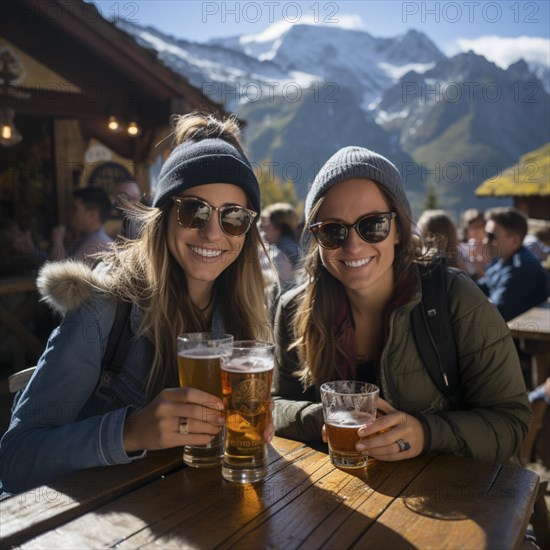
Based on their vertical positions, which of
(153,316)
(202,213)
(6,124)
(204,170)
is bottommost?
(153,316)

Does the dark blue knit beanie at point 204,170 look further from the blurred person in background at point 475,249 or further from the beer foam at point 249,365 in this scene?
the blurred person in background at point 475,249

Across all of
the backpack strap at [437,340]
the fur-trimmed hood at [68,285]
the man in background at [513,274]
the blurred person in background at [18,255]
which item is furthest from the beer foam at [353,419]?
the blurred person in background at [18,255]

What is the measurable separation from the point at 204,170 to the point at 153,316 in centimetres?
55

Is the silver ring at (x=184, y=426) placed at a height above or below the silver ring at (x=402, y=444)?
above

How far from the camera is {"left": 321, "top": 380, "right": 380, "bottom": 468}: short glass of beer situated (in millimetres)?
1523

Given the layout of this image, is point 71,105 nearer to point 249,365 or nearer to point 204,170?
point 204,170

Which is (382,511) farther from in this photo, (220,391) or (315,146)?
(315,146)

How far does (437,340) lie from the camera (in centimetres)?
196

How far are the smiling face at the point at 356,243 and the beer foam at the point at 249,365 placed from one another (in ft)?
2.55

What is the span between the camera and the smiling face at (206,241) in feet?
6.37

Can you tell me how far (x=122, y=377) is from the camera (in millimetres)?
1879

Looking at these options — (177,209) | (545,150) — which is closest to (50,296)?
(177,209)

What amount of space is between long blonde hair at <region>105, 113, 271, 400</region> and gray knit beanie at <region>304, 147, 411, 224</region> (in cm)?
35

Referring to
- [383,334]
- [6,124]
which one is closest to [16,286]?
[6,124]
